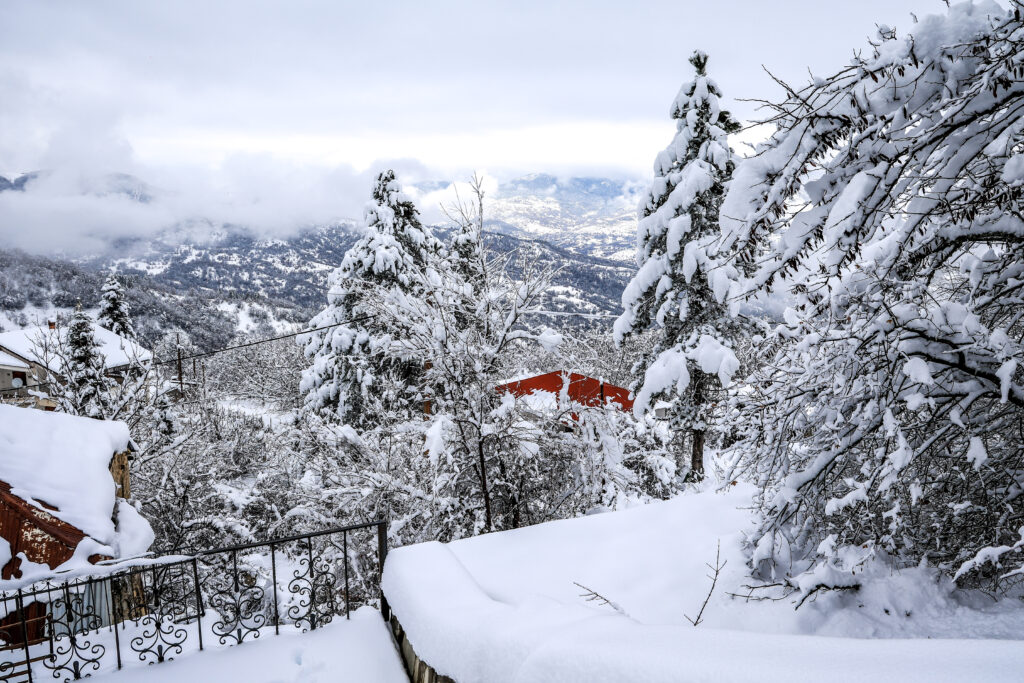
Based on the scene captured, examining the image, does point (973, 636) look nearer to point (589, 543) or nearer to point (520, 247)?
point (589, 543)

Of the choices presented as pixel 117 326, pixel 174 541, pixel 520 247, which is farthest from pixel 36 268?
pixel 520 247

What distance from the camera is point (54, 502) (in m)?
6.68

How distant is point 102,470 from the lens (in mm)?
7391

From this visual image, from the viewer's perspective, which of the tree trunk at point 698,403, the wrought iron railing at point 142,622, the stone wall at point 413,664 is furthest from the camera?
the tree trunk at point 698,403

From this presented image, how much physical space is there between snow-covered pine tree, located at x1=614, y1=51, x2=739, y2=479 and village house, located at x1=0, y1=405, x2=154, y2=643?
11.1m

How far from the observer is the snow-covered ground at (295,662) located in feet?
14.9

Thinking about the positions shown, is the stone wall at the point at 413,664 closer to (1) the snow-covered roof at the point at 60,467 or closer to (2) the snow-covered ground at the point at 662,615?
(2) the snow-covered ground at the point at 662,615

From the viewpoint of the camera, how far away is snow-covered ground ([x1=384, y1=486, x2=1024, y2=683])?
69.4 inches

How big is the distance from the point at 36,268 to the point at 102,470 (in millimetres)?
160880

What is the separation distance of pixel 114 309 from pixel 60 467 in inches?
1307

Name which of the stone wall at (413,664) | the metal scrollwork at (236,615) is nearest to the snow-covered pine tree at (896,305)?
the stone wall at (413,664)

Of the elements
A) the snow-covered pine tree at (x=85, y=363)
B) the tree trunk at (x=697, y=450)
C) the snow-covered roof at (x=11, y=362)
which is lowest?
the snow-covered roof at (x=11, y=362)

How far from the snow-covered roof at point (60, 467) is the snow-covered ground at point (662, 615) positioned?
452 cm

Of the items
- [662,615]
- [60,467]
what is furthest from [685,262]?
[60,467]
